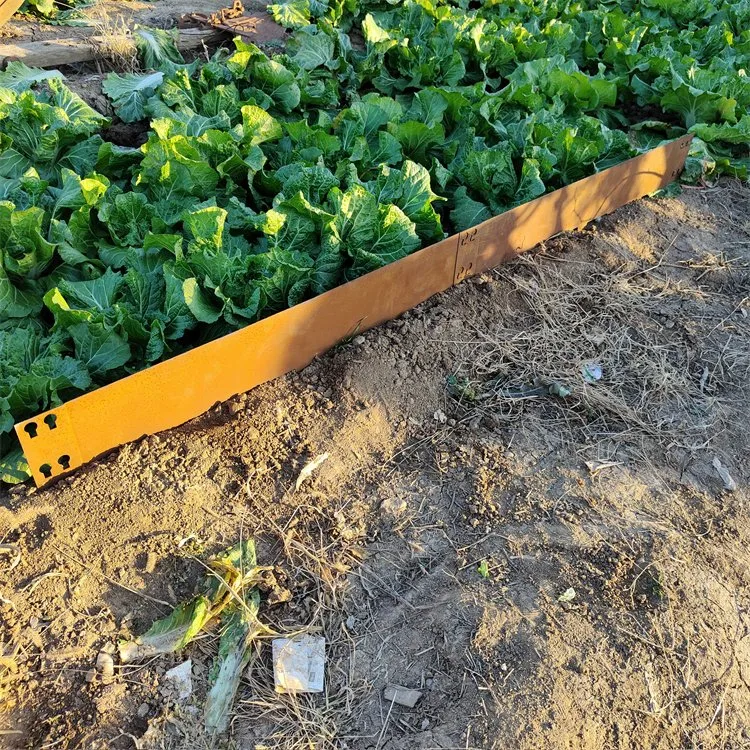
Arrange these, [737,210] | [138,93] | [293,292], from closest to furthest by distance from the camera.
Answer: [293,292]
[138,93]
[737,210]

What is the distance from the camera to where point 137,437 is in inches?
138

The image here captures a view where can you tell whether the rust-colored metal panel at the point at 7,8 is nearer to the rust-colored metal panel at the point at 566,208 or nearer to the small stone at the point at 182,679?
the rust-colored metal panel at the point at 566,208

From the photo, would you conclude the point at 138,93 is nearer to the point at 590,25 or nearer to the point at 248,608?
the point at 248,608

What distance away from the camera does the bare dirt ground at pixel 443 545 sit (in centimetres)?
270

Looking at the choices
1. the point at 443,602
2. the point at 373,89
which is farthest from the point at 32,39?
the point at 443,602

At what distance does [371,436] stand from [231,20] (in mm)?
5063

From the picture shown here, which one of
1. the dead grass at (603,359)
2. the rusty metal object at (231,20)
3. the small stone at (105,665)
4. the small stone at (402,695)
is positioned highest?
the rusty metal object at (231,20)

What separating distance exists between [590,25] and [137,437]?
6.79m

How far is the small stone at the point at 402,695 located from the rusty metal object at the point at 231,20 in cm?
598

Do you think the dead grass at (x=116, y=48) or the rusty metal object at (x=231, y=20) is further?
the rusty metal object at (x=231, y=20)

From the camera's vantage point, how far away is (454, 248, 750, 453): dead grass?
13.0ft

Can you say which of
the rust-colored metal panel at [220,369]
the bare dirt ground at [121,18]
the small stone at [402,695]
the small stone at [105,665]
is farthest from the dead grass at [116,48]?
the small stone at [402,695]

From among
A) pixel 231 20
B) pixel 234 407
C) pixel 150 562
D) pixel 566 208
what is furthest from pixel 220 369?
pixel 231 20

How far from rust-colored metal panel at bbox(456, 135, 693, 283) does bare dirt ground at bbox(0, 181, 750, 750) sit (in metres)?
0.29
